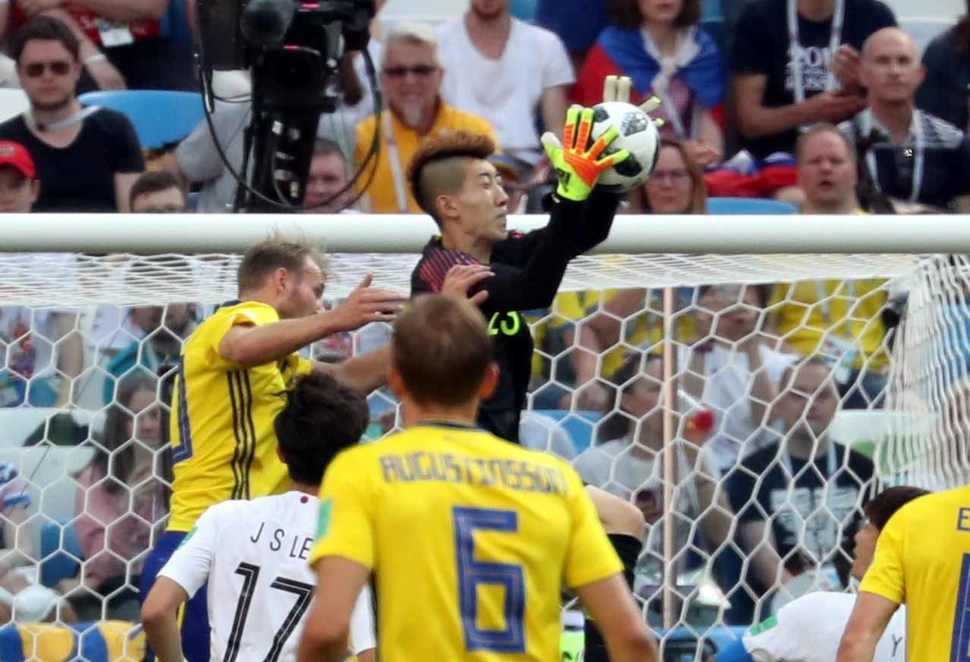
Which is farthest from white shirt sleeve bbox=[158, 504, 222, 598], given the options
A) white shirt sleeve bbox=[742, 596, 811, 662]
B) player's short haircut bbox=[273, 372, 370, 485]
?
white shirt sleeve bbox=[742, 596, 811, 662]

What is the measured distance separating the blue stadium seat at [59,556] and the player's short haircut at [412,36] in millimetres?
2287

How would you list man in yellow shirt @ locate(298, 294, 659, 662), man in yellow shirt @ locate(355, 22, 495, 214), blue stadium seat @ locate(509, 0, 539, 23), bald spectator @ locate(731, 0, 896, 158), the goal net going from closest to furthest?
man in yellow shirt @ locate(298, 294, 659, 662)
the goal net
man in yellow shirt @ locate(355, 22, 495, 214)
bald spectator @ locate(731, 0, 896, 158)
blue stadium seat @ locate(509, 0, 539, 23)

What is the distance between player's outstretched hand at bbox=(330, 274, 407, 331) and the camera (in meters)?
3.86

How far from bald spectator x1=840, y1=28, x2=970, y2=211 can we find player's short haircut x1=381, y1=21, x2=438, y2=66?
153 centimetres

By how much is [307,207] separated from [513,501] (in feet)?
9.58

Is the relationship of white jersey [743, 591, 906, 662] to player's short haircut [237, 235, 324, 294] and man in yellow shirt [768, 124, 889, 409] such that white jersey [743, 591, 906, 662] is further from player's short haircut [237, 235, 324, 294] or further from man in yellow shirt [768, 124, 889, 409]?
player's short haircut [237, 235, 324, 294]

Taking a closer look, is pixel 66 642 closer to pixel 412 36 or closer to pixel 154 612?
pixel 154 612

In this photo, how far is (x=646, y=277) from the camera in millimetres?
5285

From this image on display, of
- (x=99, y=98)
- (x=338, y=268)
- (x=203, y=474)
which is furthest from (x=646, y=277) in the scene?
(x=99, y=98)

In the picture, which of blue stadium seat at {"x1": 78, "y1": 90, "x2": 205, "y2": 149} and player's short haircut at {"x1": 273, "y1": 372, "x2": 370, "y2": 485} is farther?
blue stadium seat at {"x1": 78, "y1": 90, "x2": 205, "y2": 149}

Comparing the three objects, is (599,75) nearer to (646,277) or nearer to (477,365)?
(646,277)

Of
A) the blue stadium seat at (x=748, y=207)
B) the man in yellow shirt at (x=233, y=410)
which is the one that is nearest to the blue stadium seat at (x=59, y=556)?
the man in yellow shirt at (x=233, y=410)

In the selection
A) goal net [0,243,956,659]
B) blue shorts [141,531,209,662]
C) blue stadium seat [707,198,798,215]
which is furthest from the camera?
blue stadium seat [707,198,798,215]

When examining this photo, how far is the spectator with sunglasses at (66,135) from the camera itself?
21.3ft
